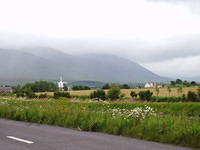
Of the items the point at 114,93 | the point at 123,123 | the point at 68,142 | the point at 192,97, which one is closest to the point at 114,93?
the point at 114,93

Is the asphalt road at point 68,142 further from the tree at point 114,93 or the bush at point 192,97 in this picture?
the tree at point 114,93


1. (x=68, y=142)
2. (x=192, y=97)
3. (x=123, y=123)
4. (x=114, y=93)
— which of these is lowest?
(x=68, y=142)

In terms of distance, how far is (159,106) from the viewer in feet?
109

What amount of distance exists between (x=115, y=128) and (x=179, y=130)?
239cm

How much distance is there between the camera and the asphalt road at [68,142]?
884 cm

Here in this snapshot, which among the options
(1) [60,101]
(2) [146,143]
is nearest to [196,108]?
(1) [60,101]

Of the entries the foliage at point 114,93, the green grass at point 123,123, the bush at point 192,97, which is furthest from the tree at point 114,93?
the green grass at point 123,123

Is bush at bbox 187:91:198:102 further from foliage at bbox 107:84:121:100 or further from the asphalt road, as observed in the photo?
the asphalt road

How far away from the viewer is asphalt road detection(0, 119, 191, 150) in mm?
8842

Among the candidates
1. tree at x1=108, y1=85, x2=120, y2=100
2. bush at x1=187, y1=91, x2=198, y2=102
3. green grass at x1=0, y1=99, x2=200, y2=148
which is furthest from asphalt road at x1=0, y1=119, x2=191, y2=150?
tree at x1=108, y1=85, x2=120, y2=100

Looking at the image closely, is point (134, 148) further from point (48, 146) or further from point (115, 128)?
point (115, 128)

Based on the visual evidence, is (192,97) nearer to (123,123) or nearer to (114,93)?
(114,93)

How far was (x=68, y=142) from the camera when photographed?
9.69 m

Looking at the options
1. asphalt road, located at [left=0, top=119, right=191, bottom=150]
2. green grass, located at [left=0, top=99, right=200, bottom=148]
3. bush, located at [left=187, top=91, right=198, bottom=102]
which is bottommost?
asphalt road, located at [left=0, top=119, right=191, bottom=150]
